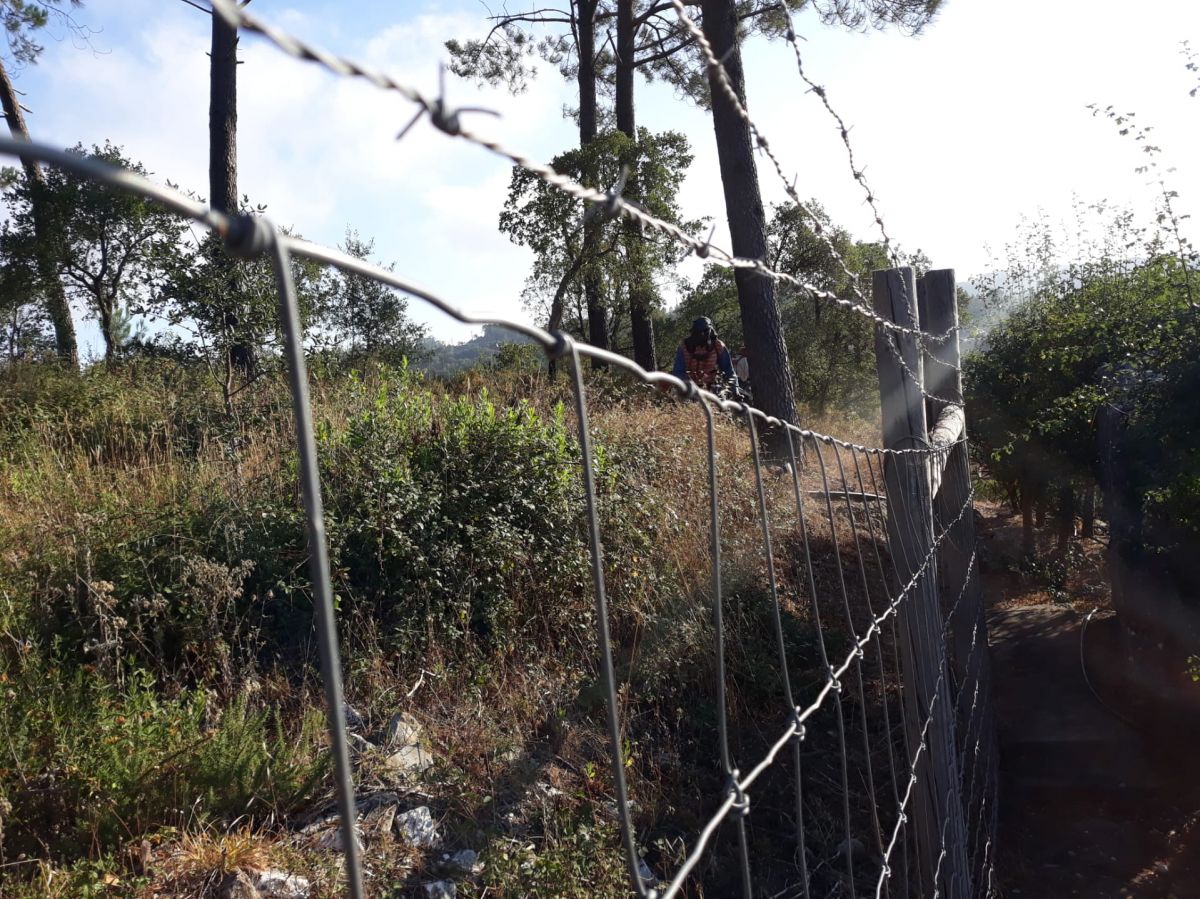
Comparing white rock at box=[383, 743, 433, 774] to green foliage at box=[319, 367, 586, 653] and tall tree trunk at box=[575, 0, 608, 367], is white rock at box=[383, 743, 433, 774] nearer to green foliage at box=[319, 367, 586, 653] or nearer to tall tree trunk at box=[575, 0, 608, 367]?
green foliage at box=[319, 367, 586, 653]

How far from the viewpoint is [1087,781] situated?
485 centimetres

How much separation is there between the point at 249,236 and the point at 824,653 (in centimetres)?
116

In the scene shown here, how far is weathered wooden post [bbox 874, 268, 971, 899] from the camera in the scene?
2596 mm

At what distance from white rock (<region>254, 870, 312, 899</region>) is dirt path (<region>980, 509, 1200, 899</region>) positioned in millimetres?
2956

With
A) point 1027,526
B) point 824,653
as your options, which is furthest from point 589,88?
point 824,653

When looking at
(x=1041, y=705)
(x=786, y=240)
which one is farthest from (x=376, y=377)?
(x=786, y=240)

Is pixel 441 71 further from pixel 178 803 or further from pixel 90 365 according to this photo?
pixel 90 365

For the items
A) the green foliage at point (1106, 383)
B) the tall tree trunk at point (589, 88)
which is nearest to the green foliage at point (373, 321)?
the tall tree trunk at point (589, 88)

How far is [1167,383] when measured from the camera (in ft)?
12.9

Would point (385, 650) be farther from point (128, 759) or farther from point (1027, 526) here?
point (1027, 526)

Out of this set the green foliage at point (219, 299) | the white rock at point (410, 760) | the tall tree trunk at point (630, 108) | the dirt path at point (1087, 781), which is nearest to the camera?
the white rock at point (410, 760)

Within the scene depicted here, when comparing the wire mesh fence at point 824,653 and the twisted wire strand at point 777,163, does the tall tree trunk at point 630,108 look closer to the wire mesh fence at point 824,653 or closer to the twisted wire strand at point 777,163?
the wire mesh fence at point 824,653

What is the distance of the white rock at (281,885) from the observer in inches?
105

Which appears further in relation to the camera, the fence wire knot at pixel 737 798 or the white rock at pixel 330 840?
the white rock at pixel 330 840
